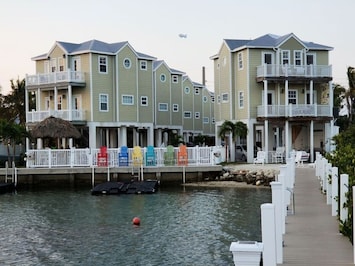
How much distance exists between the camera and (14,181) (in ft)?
104

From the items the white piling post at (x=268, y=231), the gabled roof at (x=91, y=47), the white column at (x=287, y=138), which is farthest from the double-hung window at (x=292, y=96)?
the white piling post at (x=268, y=231)

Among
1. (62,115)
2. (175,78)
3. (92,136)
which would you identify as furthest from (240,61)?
(62,115)

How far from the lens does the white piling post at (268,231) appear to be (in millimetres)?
6363

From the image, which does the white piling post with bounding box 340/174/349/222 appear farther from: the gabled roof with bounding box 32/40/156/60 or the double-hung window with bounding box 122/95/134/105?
the double-hung window with bounding box 122/95/134/105

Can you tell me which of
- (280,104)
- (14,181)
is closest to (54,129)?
(14,181)

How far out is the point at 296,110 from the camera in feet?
120

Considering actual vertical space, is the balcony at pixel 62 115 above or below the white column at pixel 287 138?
above

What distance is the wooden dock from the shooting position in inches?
317

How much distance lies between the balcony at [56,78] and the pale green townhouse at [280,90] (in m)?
11.4

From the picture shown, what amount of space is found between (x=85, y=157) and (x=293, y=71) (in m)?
16.4

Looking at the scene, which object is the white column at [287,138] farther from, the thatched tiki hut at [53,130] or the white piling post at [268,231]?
the white piling post at [268,231]

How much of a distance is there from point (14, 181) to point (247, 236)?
67.9 feet

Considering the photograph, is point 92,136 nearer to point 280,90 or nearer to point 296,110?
point 280,90

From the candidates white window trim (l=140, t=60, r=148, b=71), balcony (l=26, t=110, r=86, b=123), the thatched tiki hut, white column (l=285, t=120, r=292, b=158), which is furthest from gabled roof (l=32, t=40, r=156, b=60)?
white column (l=285, t=120, r=292, b=158)
